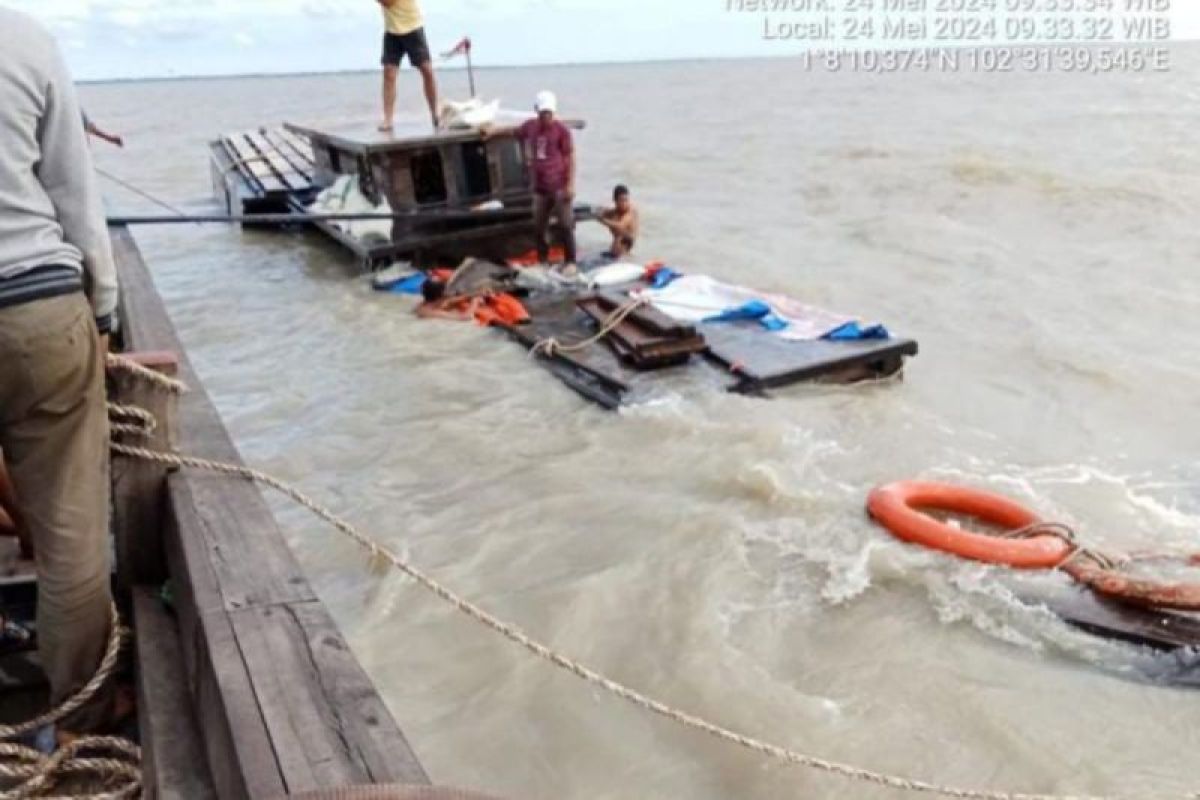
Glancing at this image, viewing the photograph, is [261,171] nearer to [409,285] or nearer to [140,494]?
[409,285]

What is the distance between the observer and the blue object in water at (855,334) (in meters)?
9.49

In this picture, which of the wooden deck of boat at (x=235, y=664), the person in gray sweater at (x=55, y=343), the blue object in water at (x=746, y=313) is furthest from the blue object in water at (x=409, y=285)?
the person in gray sweater at (x=55, y=343)

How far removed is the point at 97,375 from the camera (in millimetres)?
2930

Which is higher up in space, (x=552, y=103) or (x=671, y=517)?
(x=552, y=103)

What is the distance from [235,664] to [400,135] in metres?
11.6

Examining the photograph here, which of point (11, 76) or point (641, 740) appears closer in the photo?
point (11, 76)

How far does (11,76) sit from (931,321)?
1078 centimetres

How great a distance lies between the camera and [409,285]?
12938 mm

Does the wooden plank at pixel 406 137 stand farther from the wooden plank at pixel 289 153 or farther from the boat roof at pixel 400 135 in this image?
the wooden plank at pixel 289 153

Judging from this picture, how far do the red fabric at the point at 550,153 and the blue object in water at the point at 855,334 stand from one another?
4.34 m

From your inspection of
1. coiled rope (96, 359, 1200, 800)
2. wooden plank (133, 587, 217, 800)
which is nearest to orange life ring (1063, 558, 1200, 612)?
coiled rope (96, 359, 1200, 800)

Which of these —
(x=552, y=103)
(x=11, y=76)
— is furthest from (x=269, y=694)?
(x=552, y=103)

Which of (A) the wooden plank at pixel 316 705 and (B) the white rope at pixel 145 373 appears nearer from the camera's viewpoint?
(A) the wooden plank at pixel 316 705

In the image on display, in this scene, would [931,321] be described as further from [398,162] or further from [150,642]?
[150,642]
